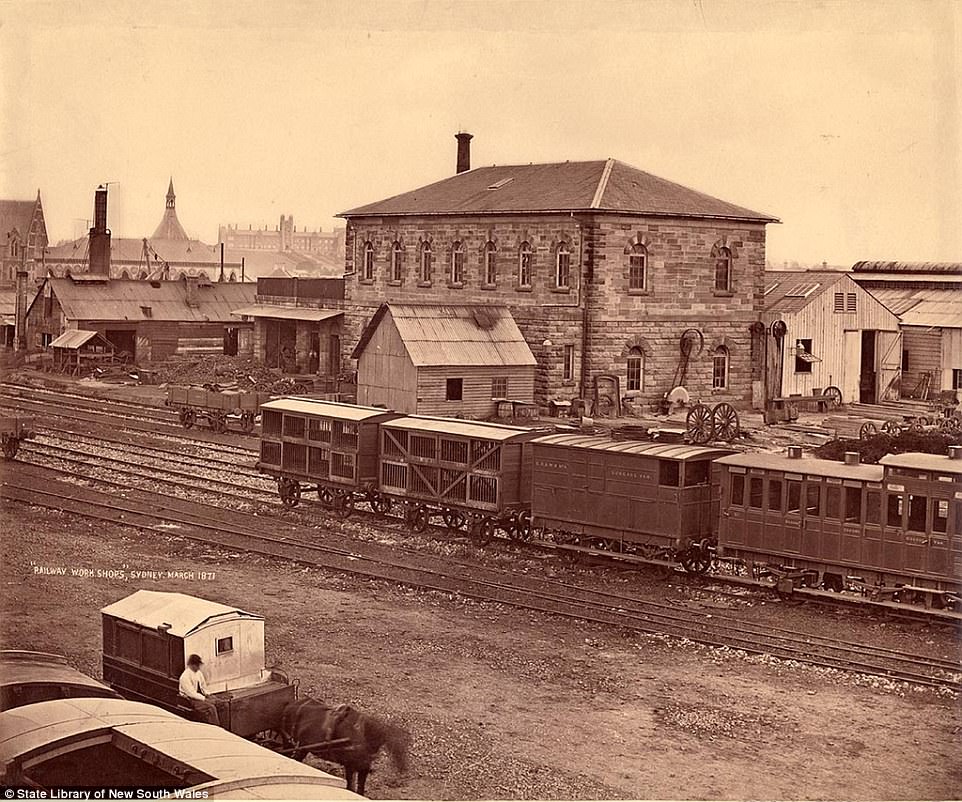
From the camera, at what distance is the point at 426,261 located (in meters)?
39.5

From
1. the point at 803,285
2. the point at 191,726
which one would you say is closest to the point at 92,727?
the point at 191,726

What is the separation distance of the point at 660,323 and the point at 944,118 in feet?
52.4

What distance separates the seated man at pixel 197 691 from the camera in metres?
13.8

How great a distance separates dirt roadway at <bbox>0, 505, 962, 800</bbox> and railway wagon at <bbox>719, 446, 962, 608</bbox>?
9.05ft

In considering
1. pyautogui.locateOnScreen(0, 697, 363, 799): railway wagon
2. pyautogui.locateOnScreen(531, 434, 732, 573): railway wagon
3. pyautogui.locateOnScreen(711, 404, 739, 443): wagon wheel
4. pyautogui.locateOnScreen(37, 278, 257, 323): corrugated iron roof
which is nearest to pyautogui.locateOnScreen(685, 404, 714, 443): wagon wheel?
pyautogui.locateOnScreen(711, 404, 739, 443): wagon wheel

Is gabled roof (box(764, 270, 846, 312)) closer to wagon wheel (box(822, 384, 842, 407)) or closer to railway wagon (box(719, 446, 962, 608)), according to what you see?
wagon wheel (box(822, 384, 842, 407))

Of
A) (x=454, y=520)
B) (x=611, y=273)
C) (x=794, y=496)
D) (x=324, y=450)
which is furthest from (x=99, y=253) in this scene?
(x=794, y=496)

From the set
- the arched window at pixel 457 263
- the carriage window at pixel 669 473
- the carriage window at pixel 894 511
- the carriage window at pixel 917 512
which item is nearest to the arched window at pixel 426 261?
the arched window at pixel 457 263

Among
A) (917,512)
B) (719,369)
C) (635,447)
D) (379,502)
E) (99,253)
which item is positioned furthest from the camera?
(99,253)

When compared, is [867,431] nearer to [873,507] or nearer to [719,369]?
[719,369]

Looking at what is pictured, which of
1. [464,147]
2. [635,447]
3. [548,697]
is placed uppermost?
[464,147]

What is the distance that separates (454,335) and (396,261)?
25.5 ft

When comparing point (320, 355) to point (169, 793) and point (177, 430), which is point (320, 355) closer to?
point (177, 430)

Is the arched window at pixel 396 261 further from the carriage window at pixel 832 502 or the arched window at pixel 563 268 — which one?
the carriage window at pixel 832 502
